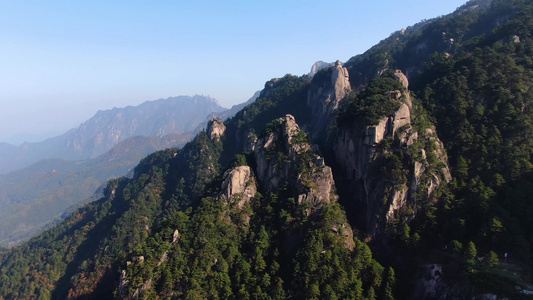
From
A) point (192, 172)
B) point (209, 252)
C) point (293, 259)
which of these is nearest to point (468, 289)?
point (293, 259)

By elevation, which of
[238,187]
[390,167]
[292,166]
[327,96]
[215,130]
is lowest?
[238,187]

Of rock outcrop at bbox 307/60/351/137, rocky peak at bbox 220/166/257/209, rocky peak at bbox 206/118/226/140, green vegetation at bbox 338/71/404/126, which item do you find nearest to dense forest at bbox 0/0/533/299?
rocky peak at bbox 220/166/257/209

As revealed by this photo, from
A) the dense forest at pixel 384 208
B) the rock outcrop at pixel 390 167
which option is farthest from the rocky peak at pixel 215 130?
the rock outcrop at pixel 390 167

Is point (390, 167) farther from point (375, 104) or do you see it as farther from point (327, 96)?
point (327, 96)

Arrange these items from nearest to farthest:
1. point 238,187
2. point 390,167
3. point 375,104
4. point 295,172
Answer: point 390,167 → point 295,172 → point 375,104 → point 238,187

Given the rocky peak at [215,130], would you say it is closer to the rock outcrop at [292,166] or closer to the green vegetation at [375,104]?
the rock outcrop at [292,166]

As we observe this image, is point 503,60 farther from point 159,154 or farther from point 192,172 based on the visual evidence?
point 159,154

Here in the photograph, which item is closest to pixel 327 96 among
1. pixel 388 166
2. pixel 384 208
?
pixel 388 166

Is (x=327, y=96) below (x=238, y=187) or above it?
above

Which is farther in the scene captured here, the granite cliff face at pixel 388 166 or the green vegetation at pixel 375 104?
the green vegetation at pixel 375 104

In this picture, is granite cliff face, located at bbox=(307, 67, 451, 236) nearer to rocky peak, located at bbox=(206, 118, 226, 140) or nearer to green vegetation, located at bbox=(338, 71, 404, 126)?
green vegetation, located at bbox=(338, 71, 404, 126)

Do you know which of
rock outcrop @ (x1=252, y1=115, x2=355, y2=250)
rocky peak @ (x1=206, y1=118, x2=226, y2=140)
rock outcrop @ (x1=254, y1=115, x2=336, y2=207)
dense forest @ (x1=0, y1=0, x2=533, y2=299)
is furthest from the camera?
rocky peak @ (x1=206, y1=118, x2=226, y2=140)

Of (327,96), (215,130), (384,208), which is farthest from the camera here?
(215,130)
